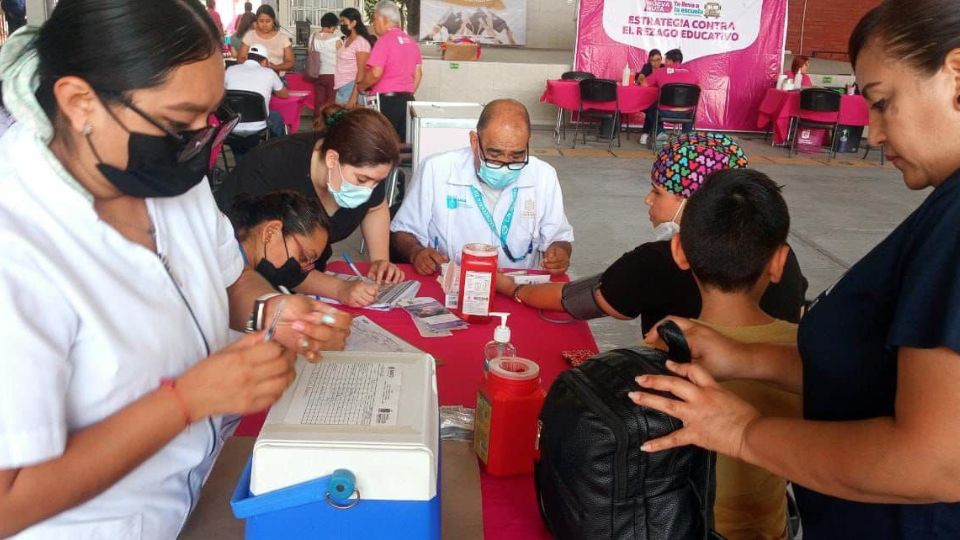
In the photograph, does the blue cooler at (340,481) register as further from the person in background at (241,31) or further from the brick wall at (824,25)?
the brick wall at (824,25)

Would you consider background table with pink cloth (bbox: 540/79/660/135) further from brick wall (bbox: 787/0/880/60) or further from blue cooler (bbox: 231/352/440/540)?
Result: blue cooler (bbox: 231/352/440/540)

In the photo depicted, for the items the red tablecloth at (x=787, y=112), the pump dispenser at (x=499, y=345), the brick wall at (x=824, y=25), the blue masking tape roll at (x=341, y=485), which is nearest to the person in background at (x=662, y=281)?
the pump dispenser at (x=499, y=345)

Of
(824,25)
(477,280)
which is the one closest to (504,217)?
(477,280)

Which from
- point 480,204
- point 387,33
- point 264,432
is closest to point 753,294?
point 264,432

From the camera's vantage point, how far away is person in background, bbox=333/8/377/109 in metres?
7.67

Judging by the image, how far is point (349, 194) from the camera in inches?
104

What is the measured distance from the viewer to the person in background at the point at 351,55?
767cm

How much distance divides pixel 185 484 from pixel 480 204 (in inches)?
76.4

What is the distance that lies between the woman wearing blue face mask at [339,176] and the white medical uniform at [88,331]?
3.73 ft

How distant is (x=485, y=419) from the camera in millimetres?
1344

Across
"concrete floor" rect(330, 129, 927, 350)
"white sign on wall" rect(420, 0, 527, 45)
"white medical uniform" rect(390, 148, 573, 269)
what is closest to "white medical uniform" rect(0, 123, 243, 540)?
"white medical uniform" rect(390, 148, 573, 269)

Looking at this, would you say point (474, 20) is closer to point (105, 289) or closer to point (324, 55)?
point (324, 55)

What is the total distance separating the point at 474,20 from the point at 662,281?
11.8 meters

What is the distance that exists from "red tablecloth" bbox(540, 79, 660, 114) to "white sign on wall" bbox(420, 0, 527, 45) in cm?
376
